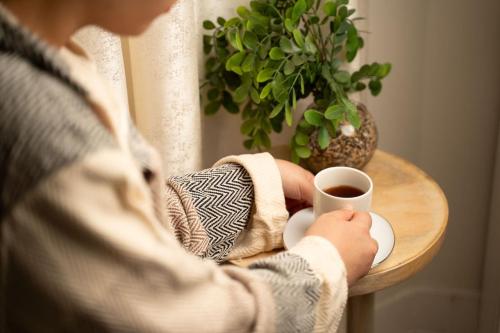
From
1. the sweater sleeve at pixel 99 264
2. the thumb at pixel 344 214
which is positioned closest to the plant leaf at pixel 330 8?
the thumb at pixel 344 214

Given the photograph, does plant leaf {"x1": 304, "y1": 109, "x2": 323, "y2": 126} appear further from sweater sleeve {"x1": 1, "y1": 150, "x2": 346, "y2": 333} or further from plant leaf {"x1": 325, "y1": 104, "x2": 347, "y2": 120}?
sweater sleeve {"x1": 1, "y1": 150, "x2": 346, "y2": 333}

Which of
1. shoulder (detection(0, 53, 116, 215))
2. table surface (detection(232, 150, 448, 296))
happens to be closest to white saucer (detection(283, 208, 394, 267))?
table surface (detection(232, 150, 448, 296))

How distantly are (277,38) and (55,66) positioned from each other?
0.56 meters

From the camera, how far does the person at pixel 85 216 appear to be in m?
0.47

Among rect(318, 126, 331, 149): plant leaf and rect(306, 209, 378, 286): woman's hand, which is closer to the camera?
rect(306, 209, 378, 286): woman's hand

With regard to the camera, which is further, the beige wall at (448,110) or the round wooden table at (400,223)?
the beige wall at (448,110)

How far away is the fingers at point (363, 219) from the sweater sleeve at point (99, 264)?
11.1 inches

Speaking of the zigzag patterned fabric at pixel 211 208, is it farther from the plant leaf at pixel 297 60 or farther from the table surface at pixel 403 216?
the plant leaf at pixel 297 60

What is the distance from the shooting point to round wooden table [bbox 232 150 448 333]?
2.76 feet

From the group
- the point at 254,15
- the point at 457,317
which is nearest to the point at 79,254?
the point at 254,15

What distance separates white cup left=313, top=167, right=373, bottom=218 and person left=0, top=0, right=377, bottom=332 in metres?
0.22

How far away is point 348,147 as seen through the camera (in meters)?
1.01

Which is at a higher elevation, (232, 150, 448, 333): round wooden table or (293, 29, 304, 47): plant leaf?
(293, 29, 304, 47): plant leaf

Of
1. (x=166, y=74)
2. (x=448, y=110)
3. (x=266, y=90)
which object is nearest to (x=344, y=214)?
(x=266, y=90)
